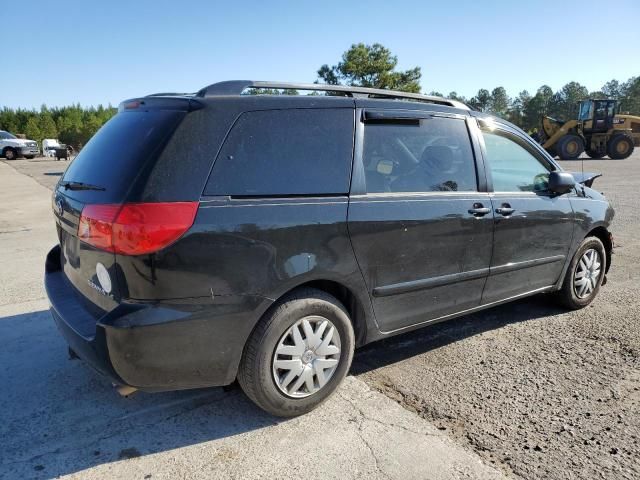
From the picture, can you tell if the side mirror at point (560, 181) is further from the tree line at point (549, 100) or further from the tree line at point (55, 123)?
the tree line at point (549, 100)

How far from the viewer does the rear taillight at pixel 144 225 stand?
2.33 metres

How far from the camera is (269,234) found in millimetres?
2578

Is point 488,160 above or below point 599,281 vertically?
above

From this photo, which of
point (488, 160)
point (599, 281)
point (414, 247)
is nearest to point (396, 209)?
point (414, 247)

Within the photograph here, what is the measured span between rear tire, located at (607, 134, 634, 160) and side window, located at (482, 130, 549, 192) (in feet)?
84.6

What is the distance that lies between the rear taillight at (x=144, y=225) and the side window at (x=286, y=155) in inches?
7.6

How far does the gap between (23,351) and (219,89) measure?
8.11ft

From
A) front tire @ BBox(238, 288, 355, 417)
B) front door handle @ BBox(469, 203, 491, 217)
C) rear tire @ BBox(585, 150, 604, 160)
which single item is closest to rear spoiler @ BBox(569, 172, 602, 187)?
front door handle @ BBox(469, 203, 491, 217)

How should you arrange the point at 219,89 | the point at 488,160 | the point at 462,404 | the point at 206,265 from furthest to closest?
the point at 488,160
the point at 462,404
the point at 219,89
the point at 206,265

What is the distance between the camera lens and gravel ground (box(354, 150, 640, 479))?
255cm

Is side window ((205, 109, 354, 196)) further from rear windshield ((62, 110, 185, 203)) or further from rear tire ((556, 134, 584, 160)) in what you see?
rear tire ((556, 134, 584, 160))

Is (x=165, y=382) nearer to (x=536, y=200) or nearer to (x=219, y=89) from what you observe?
(x=219, y=89)

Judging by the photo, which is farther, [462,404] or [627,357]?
[627,357]

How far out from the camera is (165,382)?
8.20 ft
